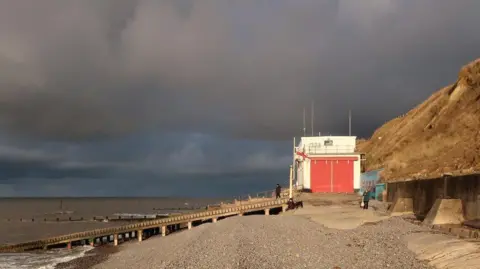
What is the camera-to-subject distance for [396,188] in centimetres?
3525

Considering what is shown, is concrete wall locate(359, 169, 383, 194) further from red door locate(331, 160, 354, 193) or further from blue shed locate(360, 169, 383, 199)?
red door locate(331, 160, 354, 193)

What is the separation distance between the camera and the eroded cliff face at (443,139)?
4028 cm

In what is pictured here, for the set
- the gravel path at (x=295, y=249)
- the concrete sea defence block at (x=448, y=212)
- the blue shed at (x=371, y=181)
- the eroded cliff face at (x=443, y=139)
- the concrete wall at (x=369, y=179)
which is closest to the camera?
the gravel path at (x=295, y=249)

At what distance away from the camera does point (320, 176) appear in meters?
51.9

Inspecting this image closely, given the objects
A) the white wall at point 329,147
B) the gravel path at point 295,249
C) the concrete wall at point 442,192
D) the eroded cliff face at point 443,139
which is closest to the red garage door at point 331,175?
the white wall at point 329,147

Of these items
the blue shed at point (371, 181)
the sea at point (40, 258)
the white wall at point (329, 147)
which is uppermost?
the white wall at point (329, 147)

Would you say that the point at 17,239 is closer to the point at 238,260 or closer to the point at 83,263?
the point at 83,263

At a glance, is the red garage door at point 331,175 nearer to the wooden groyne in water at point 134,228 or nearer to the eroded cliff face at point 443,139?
the eroded cliff face at point 443,139

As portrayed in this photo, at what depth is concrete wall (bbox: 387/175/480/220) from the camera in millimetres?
21109

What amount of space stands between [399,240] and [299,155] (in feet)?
116

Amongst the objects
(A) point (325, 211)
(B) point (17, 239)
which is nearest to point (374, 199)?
(A) point (325, 211)

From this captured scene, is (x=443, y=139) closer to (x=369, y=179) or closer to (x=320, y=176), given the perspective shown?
(x=369, y=179)

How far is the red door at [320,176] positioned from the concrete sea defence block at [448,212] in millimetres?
28111

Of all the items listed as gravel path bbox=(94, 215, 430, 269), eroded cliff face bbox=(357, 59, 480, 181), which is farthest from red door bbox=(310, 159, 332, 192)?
gravel path bbox=(94, 215, 430, 269)
